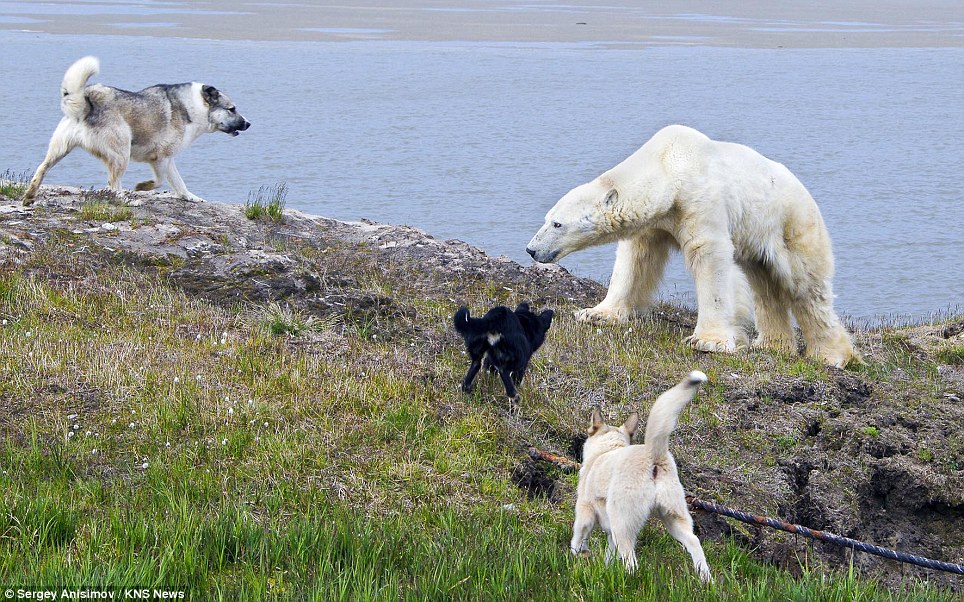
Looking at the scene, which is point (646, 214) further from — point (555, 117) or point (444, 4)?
point (444, 4)

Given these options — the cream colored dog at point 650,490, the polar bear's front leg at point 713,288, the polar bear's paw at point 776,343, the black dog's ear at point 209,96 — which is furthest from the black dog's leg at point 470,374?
the black dog's ear at point 209,96

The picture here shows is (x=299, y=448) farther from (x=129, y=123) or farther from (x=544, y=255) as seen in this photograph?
(x=129, y=123)

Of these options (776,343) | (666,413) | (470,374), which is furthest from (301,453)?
→ (776,343)

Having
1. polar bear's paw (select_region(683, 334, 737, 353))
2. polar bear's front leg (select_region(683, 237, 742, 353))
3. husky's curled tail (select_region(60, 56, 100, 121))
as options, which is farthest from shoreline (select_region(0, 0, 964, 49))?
polar bear's paw (select_region(683, 334, 737, 353))

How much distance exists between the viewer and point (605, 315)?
977 centimetres

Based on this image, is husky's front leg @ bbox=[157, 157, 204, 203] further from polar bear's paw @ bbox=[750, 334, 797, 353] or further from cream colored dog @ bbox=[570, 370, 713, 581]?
cream colored dog @ bbox=[570, 370, 713, 581]

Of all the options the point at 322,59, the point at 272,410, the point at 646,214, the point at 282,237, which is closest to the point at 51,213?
the point at 282,237

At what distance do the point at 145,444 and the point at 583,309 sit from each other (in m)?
4.94

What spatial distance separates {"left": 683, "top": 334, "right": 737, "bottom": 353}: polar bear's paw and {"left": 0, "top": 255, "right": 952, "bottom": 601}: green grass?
228 millimetres

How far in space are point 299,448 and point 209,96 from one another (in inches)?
309

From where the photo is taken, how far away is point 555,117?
28766 mm

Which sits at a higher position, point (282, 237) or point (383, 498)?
point (282, 237)

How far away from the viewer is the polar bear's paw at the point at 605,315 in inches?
379

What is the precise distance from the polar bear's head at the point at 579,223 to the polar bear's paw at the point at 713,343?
1.10 metres
